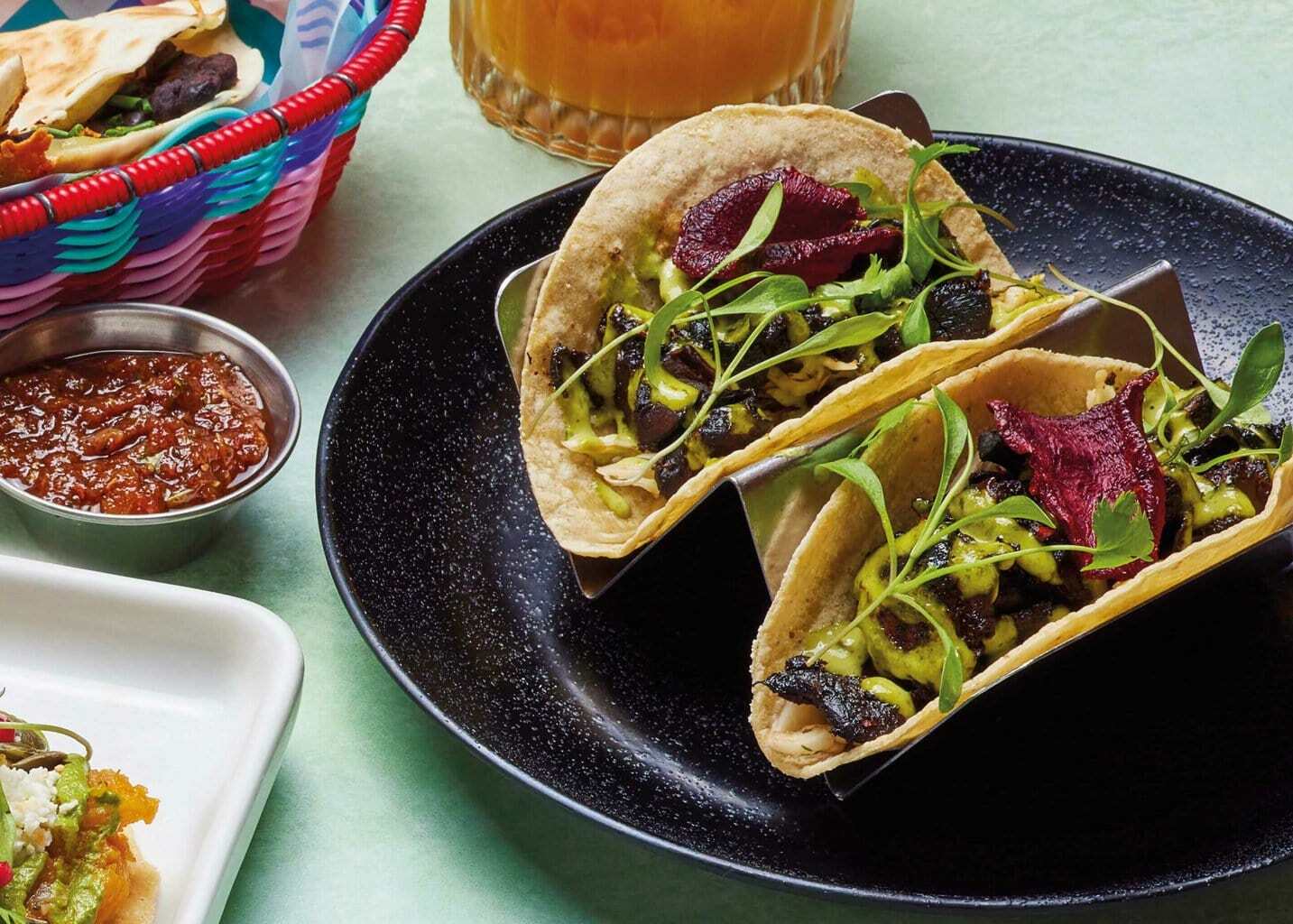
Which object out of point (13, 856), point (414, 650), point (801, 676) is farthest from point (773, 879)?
point (13, 856)

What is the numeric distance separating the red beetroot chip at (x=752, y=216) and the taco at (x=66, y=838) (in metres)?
1.35

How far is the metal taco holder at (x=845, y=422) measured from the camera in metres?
2.58

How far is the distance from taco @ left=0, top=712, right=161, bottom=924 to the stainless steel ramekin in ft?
1.64

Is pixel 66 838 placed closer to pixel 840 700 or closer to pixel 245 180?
pixel 840 700

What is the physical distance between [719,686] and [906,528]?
0.42m

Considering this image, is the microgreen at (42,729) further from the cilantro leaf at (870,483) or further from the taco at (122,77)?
the taco at (122,77)

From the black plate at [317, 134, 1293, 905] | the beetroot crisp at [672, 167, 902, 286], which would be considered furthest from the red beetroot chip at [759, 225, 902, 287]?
the black plate at [317, 134, 1293, 905]

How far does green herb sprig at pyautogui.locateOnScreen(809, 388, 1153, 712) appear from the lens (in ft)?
7.76

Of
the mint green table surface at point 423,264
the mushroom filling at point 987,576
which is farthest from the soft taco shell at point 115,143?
the mushroom filling at point 987,576

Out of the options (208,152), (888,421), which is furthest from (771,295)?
(208,152)

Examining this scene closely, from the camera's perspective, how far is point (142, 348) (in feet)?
10.2

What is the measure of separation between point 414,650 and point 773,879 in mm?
717

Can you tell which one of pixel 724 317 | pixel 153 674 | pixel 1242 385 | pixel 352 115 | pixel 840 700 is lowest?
pixel 153 674

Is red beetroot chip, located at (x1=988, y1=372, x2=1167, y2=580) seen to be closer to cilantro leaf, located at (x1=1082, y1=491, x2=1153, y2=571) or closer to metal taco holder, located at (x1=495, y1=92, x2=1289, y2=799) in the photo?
cilantro leaf, located at (x1=1082, y1=491, x2=1153, y2=571)
